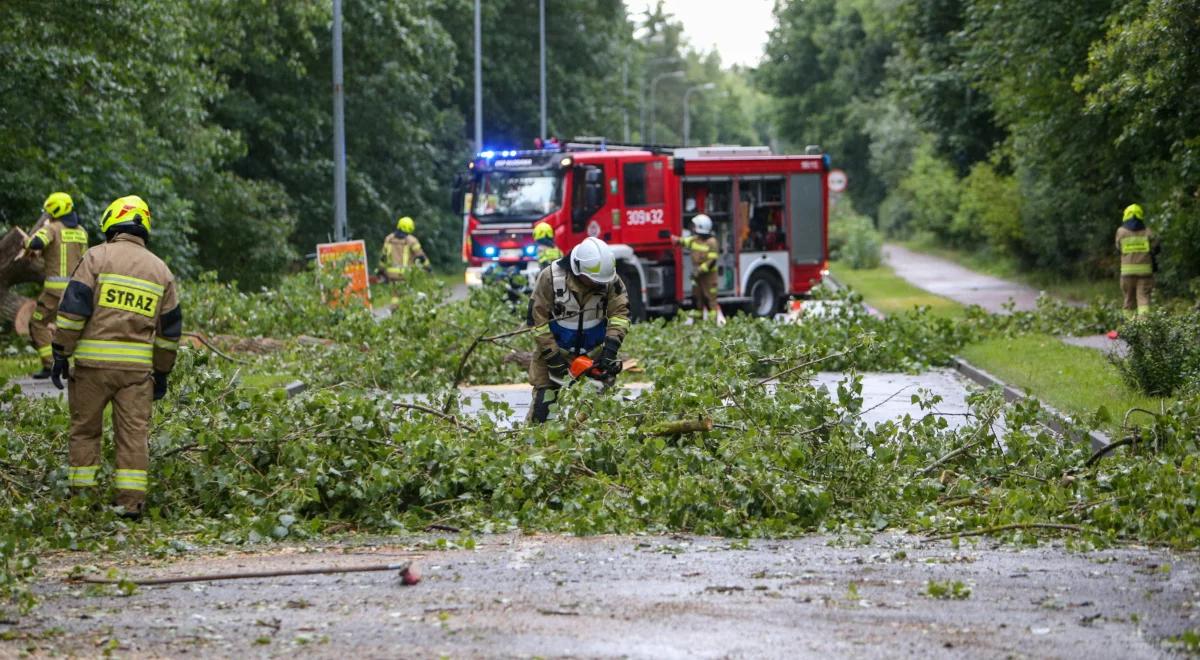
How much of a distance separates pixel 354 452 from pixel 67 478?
5.18ft

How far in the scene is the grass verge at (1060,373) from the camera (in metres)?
13.7

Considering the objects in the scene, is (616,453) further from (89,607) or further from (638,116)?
(638,116)

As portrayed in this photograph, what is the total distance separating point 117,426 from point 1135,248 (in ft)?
50.4

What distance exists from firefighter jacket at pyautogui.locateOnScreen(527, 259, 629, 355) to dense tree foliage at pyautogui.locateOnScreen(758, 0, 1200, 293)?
10056 mm

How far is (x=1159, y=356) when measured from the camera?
14.0m

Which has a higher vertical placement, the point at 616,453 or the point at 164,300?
the point at 164,300

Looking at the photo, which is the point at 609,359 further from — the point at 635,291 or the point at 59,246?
the point at 635,291

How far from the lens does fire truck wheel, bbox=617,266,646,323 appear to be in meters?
25.0

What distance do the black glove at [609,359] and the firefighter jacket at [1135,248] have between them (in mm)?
11498

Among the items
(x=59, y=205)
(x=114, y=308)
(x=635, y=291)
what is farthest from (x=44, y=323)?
(x=635, y=291)

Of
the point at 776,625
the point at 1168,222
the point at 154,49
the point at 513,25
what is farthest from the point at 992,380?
the point at 513,25

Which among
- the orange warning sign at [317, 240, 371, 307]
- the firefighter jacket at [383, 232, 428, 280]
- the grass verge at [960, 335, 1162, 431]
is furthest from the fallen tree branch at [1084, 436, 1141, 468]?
the firefighter jacket at [383, 232, 428, 280]

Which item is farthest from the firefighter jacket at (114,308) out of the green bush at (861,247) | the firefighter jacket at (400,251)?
the green bush at (861,247)

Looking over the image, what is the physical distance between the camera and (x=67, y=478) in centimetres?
919
